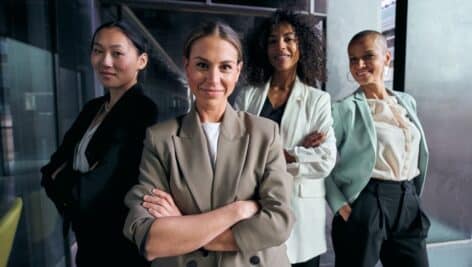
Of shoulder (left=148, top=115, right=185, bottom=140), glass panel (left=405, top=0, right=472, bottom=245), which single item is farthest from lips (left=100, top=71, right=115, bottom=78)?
glass panel (left=405, top=0, right=472, bottom=245)

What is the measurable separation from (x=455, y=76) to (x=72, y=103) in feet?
9.77

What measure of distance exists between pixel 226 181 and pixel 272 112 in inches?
21.2

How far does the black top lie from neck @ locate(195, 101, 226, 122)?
15.2 inches

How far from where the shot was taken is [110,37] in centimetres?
125

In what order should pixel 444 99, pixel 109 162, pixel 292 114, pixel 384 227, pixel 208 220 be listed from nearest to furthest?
pixel 208 220 → pixel 109 162 → pixel 292 114 → pixel 384 227 → pixel 444 99

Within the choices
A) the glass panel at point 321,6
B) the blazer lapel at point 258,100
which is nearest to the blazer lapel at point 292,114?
the blazer lapel at point 258,100

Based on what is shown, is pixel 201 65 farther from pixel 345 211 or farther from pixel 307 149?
pixel 345 211

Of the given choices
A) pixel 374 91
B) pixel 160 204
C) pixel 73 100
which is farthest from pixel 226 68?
pixel 73 100

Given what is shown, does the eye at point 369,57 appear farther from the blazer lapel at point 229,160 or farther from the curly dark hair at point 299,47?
the blazer lapel at point 229,160

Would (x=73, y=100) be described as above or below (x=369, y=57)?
below

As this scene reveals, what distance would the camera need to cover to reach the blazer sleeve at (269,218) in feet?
3.18

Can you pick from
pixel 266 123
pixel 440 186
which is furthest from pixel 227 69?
pixel 440 186

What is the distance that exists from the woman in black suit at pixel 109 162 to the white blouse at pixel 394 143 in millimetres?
961

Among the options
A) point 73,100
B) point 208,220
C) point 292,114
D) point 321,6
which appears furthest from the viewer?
point 321,6
